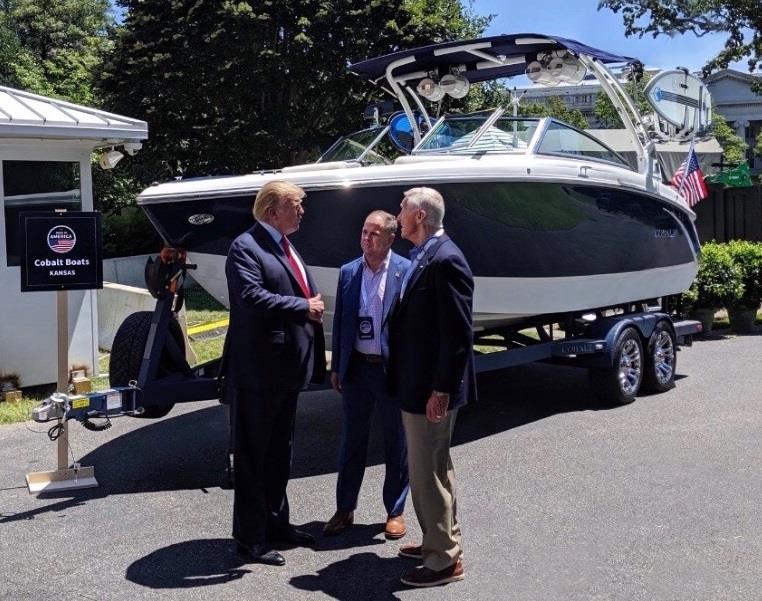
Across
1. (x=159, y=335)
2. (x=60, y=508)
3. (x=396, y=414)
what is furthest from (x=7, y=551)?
(x=396, y=414)

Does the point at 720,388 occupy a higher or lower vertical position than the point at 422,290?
lower

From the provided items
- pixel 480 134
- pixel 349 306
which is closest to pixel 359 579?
pixel 349 306

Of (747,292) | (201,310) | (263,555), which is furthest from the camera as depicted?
(201,310)

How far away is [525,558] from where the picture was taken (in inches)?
188

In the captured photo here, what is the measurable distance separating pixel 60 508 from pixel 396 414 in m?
2.19

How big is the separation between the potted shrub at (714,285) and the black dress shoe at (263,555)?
351 inches

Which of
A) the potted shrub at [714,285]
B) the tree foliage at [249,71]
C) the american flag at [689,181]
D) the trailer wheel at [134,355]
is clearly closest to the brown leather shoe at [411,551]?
the trailer wheel at [134,355]

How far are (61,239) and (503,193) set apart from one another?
316cm

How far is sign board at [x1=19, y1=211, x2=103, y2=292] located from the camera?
19.6 ft

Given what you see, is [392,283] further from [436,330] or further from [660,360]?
[660,360]

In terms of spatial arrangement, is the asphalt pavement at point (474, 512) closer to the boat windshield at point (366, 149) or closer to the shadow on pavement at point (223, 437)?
the shadow on pavement at point (223, 437)

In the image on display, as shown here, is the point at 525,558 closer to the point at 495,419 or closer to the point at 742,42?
the point at 495,419

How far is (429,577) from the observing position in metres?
4.44

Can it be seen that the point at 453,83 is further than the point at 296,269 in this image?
Yes
